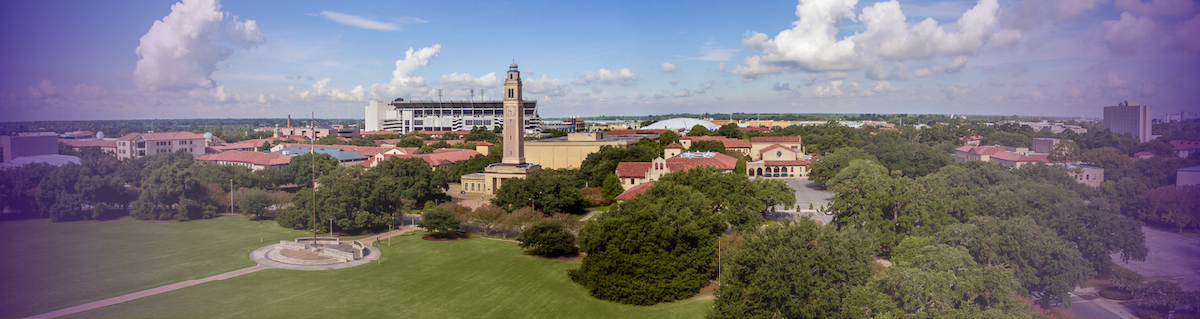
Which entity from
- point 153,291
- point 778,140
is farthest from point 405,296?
point 778,140

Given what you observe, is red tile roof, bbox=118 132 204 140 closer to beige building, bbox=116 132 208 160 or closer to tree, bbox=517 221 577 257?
beige building, bbox=116 132 208 160

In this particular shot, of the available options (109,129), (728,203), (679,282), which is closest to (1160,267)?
(728,203)

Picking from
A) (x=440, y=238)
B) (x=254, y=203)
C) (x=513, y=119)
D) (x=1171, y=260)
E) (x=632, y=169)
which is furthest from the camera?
(x=513, y=119)

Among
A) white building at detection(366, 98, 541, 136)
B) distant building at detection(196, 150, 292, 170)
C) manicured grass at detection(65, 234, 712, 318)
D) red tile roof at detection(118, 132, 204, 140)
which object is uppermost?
white building at detection(366, 98, 541, 136)

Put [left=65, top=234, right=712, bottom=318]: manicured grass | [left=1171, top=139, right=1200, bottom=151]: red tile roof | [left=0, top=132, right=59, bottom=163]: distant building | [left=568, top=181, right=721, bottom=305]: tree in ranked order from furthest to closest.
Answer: [left=0, top=132, right=59, bottom=163]: distant building, [left=1171, top=139, right=1200, bottom=151]: red tile roof, [left=568, top=181, right=721, bottom=305]: tree, [left=65, top=234, right=712, bottom=318]: manicured grass

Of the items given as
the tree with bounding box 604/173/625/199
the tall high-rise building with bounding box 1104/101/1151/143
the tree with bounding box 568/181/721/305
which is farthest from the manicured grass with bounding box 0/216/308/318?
the tall high-rise building with bounding box 1104/101/1151/143

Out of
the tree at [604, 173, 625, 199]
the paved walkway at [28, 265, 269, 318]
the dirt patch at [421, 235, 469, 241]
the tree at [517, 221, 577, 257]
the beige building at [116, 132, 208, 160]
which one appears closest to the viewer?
the paved walkway at [28, 265, 269, 318]

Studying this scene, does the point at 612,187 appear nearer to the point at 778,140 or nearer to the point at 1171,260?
the point at 1171,260
